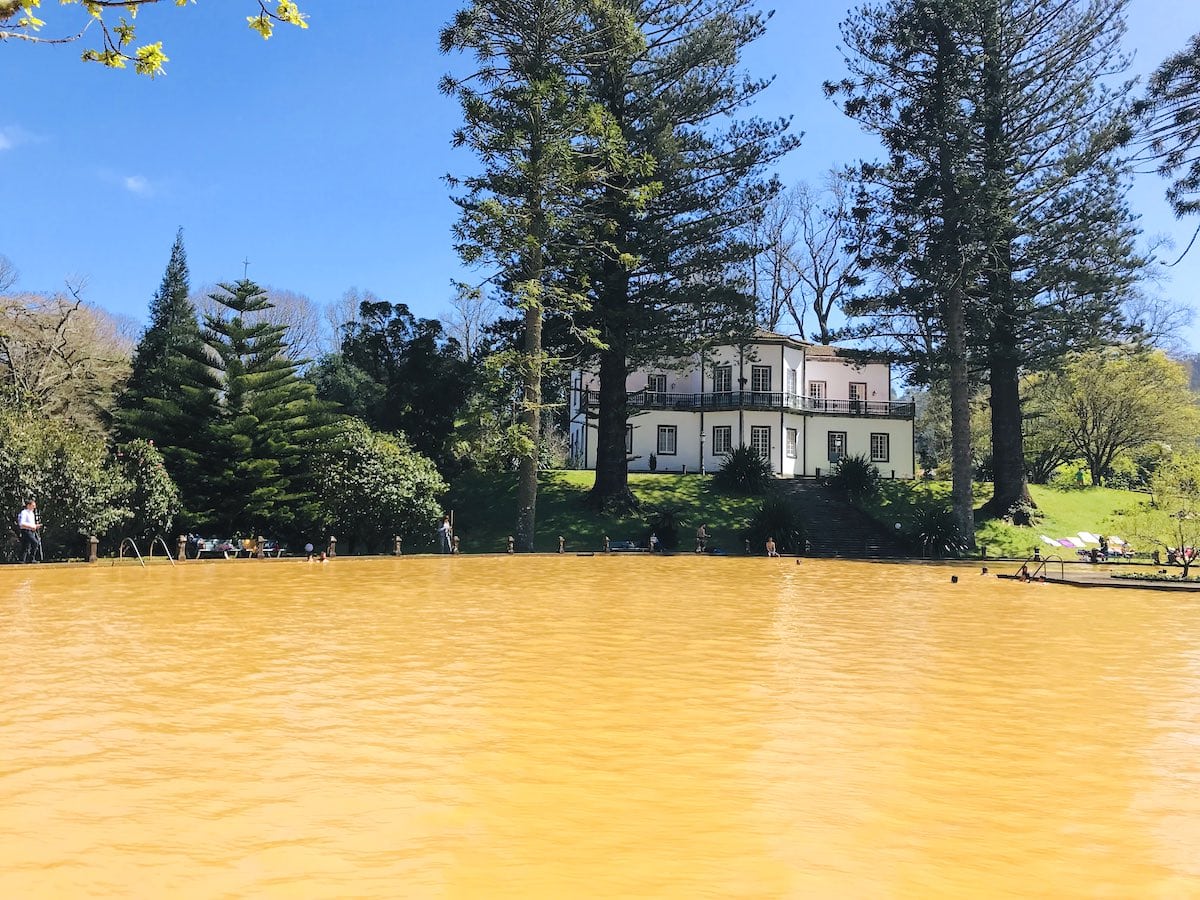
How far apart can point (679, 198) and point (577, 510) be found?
11.9m

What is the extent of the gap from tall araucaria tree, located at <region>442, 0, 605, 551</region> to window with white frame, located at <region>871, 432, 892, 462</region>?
80.8 ft

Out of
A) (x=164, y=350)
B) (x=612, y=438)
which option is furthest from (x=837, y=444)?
(x=164, y=350)

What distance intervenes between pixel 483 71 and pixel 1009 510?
79.9ft

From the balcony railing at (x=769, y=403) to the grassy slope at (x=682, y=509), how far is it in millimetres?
6706

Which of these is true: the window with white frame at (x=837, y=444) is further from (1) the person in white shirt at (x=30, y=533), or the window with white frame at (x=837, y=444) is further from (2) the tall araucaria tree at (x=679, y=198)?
(1) the person in white shirt at (x=30, y=533)

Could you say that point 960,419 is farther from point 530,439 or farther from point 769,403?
point 530,439

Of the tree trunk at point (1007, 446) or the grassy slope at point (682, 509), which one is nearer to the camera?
the grassy slope at point (682, 509)

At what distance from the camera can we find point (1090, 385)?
41469mm

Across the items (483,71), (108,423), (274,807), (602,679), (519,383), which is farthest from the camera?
(108,423)

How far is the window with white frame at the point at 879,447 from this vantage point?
44500 millimetres

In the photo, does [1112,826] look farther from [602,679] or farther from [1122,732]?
[602,679]

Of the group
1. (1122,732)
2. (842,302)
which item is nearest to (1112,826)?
(1122,732)

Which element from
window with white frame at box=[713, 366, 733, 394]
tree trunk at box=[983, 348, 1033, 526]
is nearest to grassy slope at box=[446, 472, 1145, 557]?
tree trunk at box=[983, 348, 1033, 526]

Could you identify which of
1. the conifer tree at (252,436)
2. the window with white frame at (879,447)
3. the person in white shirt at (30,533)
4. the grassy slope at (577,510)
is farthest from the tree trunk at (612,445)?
the window with white frame at (879,447)
